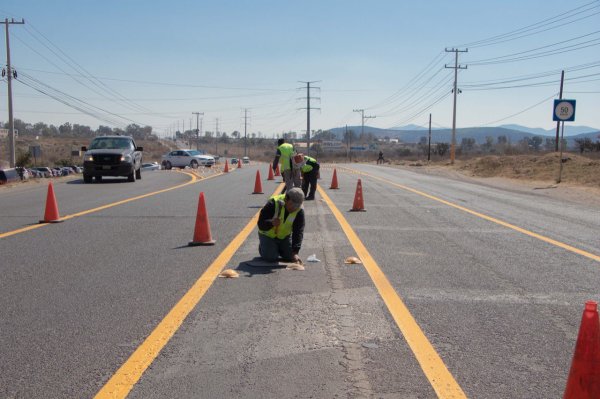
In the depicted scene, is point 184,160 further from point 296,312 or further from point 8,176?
point 296,312

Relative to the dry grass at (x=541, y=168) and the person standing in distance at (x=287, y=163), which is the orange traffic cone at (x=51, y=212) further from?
the dry grass at (x=541, y=168)

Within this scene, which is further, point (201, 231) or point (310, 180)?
point (310, 180)

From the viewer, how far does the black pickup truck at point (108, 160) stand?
82.7 ft

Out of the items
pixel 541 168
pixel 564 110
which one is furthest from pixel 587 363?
pixel 541 168

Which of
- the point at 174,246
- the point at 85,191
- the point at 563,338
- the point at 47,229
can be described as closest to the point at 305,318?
the point at 563,338

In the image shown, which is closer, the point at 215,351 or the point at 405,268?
the point at 215,351

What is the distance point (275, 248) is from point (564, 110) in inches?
784

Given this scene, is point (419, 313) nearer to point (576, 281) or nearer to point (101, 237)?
point (576, 281)

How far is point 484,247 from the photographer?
9461 millimetres

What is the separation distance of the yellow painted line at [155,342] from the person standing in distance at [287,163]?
813 cm

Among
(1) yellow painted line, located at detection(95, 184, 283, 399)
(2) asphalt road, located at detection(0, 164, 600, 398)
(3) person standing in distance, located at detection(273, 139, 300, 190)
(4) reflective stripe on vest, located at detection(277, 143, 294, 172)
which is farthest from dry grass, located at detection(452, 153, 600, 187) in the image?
(1) yellow painted line, located at detection(95, 184, 283, 399)

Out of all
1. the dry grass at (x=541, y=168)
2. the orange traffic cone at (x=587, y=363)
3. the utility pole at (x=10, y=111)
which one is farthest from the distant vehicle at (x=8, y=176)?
the orange traffic cone at (x=587, y=363)

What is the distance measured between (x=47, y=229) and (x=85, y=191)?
9955 mm

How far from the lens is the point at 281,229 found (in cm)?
775
